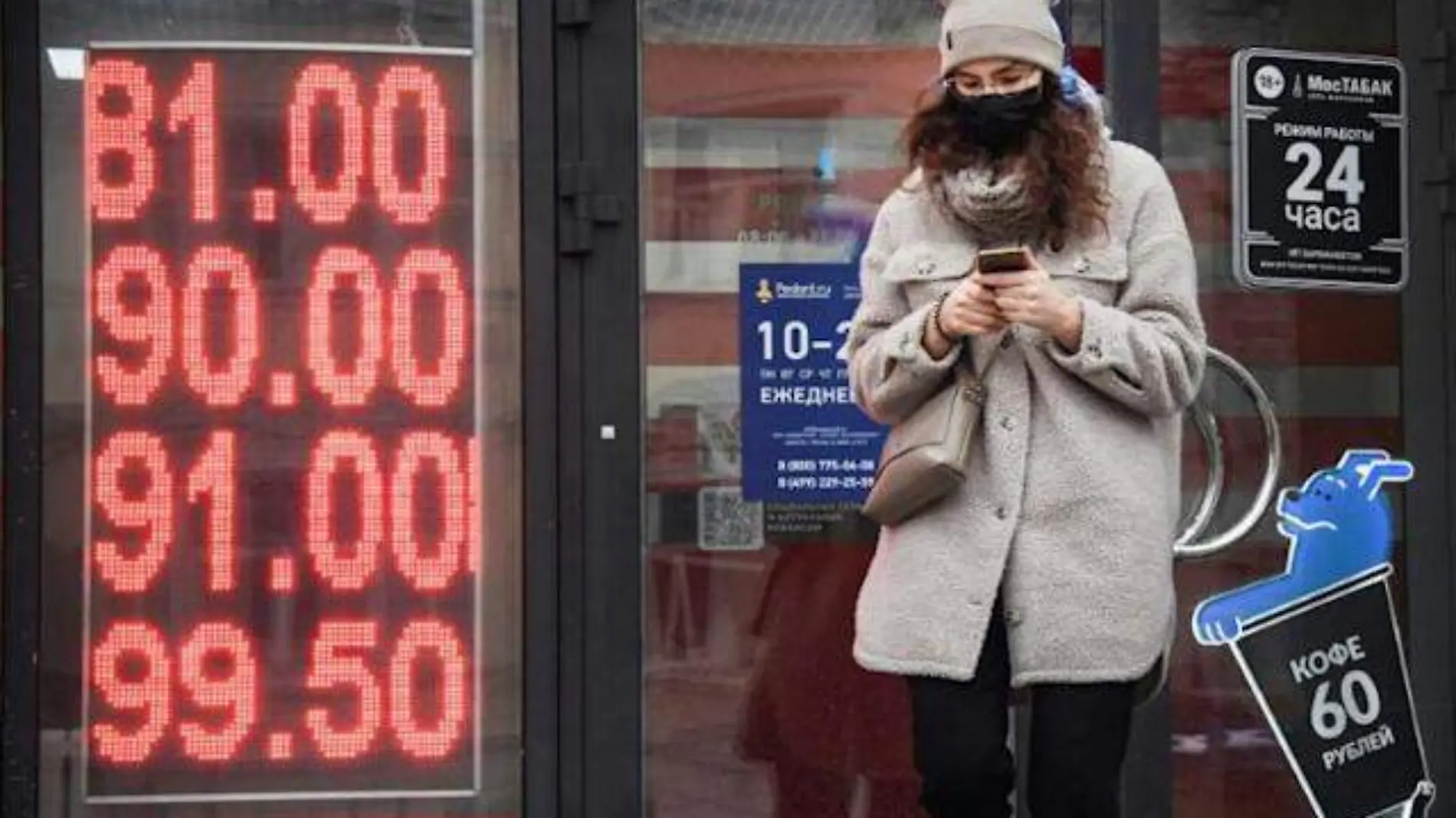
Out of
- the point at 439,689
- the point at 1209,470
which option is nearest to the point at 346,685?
the point at 439,689

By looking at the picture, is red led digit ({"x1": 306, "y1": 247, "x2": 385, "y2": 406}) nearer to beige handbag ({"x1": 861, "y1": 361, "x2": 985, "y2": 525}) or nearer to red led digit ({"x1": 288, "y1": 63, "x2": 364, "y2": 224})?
red led digit ({"x1": 288, "y1": 63, "x2": 364, "y2": 224})

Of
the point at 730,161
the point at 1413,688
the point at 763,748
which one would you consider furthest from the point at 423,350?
the point at 1413,688

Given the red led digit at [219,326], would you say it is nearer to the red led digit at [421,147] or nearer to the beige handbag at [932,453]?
the red led digit at [421,147]

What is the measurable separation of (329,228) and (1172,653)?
2106 mm

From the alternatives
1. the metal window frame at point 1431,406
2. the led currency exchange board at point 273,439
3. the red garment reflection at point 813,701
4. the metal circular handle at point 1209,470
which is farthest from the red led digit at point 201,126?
the metal window frame at point 1431,406

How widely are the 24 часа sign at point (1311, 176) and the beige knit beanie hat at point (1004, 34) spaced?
75.7 inches

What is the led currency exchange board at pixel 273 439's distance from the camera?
486 centimetres

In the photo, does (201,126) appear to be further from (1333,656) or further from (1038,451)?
(1333,656)

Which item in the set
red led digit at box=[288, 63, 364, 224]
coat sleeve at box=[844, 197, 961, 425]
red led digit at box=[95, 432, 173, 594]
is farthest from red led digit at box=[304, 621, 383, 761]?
coat sleeve at box=[844, 197, 961, 425]

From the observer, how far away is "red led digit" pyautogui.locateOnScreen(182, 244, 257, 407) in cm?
486

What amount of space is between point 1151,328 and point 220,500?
92.0 inches

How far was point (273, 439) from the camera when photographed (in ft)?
16.1

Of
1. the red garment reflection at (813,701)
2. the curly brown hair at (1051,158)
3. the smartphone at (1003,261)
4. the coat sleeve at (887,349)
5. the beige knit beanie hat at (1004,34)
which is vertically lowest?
the red garment reflection at (813,701)

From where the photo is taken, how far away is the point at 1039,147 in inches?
130
